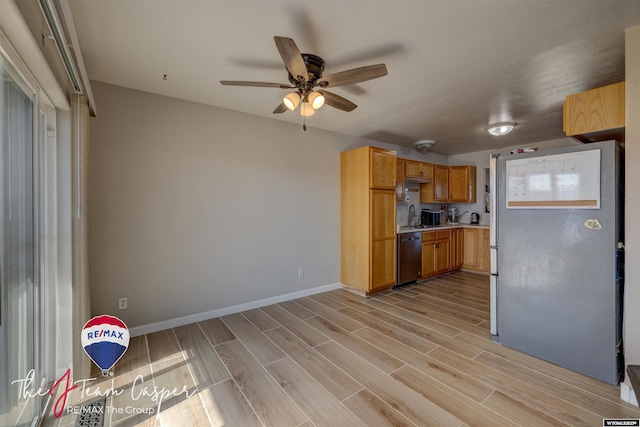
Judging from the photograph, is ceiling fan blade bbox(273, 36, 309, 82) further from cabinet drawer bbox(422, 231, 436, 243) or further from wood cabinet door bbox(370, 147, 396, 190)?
cabinet drawer bbox(422, 231, 436, 243)

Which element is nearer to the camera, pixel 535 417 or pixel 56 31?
pixel 56 31

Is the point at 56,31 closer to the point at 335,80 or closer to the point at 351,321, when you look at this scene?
the point at 335,80

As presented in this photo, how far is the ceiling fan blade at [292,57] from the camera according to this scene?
1.47 meters

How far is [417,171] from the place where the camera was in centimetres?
502

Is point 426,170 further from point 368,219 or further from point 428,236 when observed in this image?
point 368,219

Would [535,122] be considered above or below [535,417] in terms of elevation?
above

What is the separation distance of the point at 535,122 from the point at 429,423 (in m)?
4.04

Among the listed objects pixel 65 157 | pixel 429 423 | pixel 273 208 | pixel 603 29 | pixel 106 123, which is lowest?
pixel 429 423

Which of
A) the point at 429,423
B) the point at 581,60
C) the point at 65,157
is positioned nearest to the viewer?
the point at 429,423

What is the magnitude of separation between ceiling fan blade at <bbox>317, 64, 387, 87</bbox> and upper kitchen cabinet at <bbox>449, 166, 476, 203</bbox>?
15.1ft

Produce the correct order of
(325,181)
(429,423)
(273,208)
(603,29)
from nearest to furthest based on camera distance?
(429,423) < (603,29) < (273,208) < (325,181)

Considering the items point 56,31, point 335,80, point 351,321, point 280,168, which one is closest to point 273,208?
point 280,168

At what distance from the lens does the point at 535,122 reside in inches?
144

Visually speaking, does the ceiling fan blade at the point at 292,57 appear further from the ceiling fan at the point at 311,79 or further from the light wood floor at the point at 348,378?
the light wood floor at the point at 348,378
